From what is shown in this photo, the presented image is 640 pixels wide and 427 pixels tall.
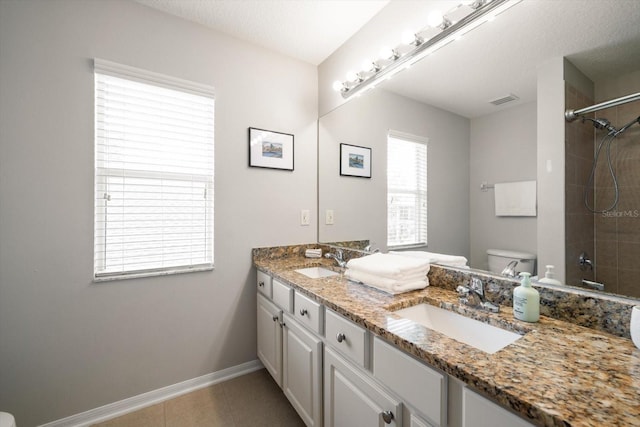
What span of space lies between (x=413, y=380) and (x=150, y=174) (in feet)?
5.85

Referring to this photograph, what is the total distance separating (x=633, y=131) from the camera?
799mm

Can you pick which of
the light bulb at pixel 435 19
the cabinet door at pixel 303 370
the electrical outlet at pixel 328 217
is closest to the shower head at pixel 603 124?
the light bulb at pixel 435 19

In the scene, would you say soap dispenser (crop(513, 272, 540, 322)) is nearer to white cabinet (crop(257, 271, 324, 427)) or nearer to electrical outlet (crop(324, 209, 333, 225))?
white cabinet (crop(257, 271, 324, 427))

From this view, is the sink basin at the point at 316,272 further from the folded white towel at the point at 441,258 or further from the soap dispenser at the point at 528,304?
the soap dispenser at the point at 528,304

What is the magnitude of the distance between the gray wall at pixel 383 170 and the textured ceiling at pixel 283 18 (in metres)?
0.49

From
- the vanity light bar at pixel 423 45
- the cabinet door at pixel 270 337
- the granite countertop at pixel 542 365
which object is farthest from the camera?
the cabinet door at pixel 270 337

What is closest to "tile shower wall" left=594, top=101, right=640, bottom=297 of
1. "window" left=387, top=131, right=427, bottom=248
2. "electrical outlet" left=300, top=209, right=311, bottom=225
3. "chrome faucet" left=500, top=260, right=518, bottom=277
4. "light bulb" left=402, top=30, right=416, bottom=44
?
"chrome faucet" left=500, top=260, right=518, bottom=277

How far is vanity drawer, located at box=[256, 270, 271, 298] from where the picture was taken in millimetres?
1835

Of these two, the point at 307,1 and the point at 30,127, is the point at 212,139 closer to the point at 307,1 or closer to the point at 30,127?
the point at 30,127

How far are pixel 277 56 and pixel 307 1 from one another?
0.57 m

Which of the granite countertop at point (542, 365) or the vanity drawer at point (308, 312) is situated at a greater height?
the granite countertop at point (542, 365)

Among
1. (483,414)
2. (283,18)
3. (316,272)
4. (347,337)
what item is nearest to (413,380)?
(483,414)

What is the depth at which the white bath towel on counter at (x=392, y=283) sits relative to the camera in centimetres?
126

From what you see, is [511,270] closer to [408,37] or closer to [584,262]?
[584,262]
